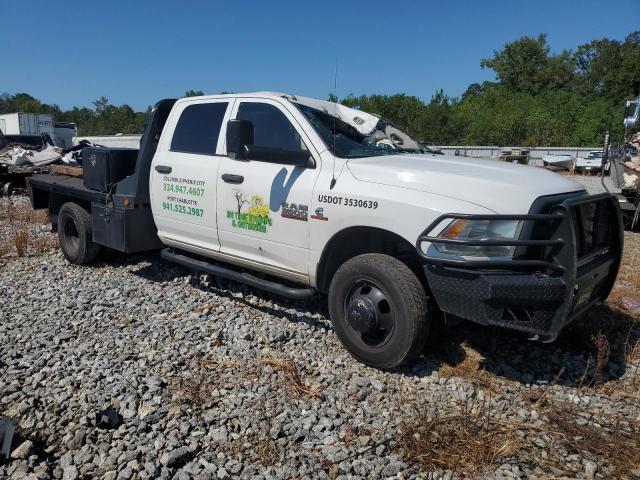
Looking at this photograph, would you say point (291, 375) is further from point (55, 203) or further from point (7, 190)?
point (7, 190)

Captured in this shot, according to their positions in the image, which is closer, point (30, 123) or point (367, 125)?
point (367, 125)

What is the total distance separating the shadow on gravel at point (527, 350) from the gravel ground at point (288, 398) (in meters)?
0.02

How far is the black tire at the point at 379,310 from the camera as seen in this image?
3436 millimetres

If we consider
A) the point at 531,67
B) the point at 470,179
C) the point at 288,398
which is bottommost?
the point at 288,398

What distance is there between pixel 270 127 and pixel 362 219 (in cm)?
141

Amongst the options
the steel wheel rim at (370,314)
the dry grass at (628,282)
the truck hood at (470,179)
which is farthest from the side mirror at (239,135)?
the dry grass at (628,282)

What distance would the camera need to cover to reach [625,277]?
6.09 metres

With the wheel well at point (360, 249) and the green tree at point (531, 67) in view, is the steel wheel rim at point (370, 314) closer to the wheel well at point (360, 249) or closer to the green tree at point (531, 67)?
the wheel well at point (360, 249)

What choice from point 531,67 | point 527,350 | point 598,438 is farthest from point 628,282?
point 531,67

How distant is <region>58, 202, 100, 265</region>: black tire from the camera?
6.19 m

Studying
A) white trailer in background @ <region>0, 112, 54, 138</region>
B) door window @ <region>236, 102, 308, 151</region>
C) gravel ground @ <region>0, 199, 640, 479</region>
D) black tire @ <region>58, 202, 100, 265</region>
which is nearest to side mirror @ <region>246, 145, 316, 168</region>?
door window @ <region>236, 102, 308, 151</region>

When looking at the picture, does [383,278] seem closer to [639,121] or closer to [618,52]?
[639,121]

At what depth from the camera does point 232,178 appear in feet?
14.7

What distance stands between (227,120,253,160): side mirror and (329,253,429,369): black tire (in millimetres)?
1285
